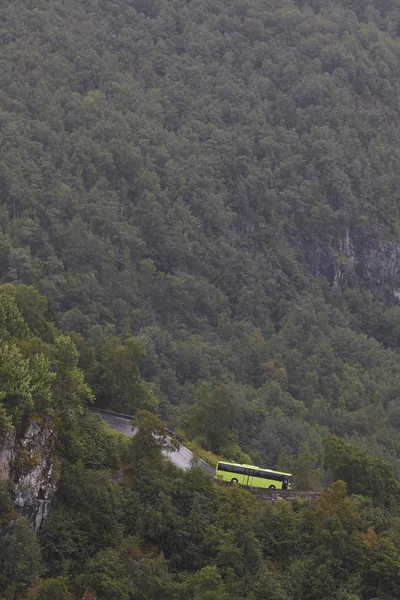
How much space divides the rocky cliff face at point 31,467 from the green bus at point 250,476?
7740 mm

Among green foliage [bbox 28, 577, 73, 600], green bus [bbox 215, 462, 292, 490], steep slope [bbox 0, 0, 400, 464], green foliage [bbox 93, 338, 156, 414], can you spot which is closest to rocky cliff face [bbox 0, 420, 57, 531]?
green foliage [bbox 28, 577, 73, 600]

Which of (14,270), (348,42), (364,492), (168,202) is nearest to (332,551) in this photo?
(364,492)

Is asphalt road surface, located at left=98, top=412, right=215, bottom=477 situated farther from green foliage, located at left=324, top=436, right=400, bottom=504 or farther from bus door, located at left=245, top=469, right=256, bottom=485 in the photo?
green foliage, located at left=324, top=436, right=400, bottom=504

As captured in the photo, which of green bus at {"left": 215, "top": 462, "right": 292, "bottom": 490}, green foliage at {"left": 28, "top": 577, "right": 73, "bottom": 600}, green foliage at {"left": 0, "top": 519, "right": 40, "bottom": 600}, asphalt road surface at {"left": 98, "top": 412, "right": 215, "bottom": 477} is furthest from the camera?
asphalt road surface at {"left": 98, "top": 412, "right": 215, "bottom": 477}

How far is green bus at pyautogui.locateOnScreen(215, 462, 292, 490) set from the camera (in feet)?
130

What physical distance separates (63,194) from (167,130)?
65.0 feet

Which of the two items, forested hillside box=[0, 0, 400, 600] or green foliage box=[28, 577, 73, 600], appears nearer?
green foliage box=[28, 577, 73, 600]

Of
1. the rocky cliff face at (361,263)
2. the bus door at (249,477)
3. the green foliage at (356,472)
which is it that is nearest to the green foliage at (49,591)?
the bus door at (249,477)

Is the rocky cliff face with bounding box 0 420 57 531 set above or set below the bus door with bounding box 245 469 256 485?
above

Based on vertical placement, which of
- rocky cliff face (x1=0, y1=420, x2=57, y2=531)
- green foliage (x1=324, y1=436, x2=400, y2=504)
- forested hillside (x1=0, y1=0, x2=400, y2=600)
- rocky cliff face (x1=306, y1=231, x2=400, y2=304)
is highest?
rocky cliff face (x1=0, y1=420, x2=57, y2=531)

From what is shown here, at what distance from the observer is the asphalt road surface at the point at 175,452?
3966cm

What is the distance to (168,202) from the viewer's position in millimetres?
86875

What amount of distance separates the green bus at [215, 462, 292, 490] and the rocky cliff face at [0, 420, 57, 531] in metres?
7.74

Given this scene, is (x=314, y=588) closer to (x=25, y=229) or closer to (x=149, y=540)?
(x=149, y=540)
